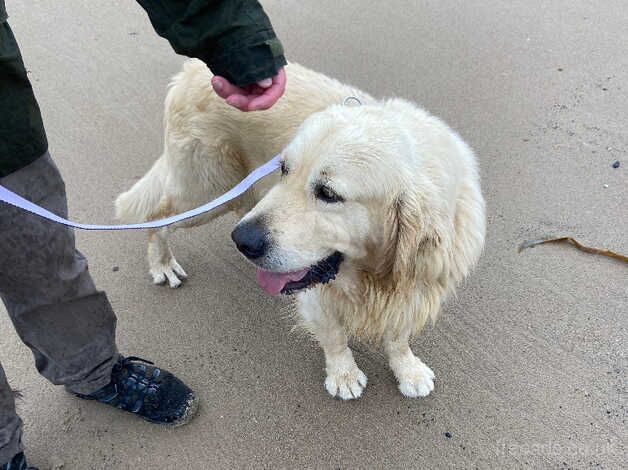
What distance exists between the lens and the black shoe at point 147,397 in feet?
7.39

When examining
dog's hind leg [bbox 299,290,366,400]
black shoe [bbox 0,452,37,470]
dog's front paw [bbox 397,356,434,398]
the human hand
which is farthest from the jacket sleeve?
black shoe [bbox 0,452,37,470]

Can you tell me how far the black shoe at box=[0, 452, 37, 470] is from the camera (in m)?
1.98

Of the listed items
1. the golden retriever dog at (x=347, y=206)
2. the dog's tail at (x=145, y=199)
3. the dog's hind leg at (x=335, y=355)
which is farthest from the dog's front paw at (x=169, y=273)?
the dog's hind leg at (x=335, y=355)

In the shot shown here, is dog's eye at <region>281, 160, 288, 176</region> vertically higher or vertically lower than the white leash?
higher

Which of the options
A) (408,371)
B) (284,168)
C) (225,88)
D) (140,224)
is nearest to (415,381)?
(408,371)

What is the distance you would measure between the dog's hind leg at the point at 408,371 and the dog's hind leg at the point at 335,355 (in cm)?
17

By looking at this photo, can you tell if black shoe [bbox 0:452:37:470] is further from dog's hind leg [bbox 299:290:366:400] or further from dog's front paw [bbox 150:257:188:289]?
dog's hind leg [bbox 299:290:366:400]

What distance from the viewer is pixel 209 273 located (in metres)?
2.94

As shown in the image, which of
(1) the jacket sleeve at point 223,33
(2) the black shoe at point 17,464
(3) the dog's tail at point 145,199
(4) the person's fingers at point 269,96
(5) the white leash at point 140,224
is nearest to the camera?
(5) the white leash at point 140,224

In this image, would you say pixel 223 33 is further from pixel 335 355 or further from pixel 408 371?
pixel 408 371

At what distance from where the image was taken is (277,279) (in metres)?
1.87

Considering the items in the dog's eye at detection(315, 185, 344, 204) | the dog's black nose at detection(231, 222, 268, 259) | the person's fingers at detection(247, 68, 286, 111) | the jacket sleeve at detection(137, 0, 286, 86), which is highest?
the jacket sleeve at detection(137, 0, 286, 86)

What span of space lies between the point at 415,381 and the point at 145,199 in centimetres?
169

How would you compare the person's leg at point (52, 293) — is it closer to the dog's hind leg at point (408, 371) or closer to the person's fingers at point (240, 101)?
the person's fingers at point (240, 101)
